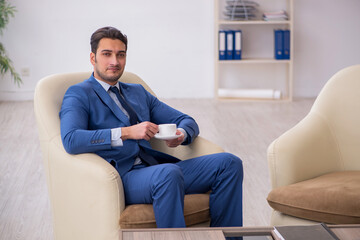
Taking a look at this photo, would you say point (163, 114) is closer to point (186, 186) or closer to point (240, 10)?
point (186, 186)

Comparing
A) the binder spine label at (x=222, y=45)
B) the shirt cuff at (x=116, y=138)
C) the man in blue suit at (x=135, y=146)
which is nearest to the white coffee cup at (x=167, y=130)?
the man in blue suit at (x=135, y=146)

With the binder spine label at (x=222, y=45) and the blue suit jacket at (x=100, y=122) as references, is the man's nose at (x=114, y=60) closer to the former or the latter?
the blue suit jacket at (x=100, y=122)

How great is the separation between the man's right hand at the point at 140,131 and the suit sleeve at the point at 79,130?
7 centimetres

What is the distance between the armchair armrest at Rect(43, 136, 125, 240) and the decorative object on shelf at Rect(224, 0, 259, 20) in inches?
173

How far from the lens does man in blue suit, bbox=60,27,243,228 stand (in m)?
2.10

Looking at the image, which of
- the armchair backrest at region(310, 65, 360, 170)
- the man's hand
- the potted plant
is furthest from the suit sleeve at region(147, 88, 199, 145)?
the potted plant

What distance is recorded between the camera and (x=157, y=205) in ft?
6.73

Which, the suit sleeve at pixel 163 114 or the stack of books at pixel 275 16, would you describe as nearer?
the suit sleeve at pixel 163 114

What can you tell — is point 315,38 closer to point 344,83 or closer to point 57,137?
point 344,83

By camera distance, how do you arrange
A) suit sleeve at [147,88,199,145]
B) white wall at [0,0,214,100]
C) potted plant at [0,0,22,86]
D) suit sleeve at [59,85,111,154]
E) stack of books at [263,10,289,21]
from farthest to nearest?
white wall at [0,0,214,100], stack of books at [263,10,289,21], potted plant at [0,0,22,86], suit sleeve at [147,88,199,145], suit sleeve at [59,85,111,154]

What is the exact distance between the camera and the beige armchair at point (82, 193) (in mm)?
2045

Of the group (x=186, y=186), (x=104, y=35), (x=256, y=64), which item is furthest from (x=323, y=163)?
(x=256, y=64)

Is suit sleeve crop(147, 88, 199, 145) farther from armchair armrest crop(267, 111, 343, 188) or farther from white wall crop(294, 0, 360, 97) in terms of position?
white wall crop(294, 0, 360, 97)

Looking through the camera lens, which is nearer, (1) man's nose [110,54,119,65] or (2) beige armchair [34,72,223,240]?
(2) beige armchair [34,72,223,240]
